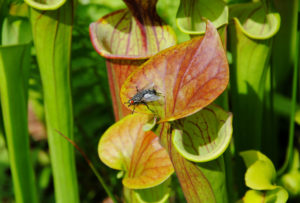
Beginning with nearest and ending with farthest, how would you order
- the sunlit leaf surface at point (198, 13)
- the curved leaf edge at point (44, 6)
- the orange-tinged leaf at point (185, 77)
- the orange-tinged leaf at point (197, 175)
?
the orange-tinged leaf at point (185, 77) → the orange-tinged leaf at point (197, 175) → the curved leaf edge at point (44, 6) → the sunlit leaf surface at point (198, 13)

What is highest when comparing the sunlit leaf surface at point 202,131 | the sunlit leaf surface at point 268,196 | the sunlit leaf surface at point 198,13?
the sunlit leaf surface at point 198,13

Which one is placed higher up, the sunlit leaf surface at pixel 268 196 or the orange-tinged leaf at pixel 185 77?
the orange-tinged leaf at pixel 185 77

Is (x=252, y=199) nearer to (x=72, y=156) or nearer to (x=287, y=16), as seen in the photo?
(x=72, y=156)

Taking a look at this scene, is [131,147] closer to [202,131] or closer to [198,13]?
[202,131]

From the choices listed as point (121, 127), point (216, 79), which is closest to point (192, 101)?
point (216, 79)

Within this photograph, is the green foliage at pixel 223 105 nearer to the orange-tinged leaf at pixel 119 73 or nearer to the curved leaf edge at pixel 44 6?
the curved leaf edge at pixel 44 6

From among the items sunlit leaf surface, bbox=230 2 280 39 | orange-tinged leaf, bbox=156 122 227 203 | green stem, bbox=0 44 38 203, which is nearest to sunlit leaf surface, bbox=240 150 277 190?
orange-tinged leaf, bbox=156 122 227 203

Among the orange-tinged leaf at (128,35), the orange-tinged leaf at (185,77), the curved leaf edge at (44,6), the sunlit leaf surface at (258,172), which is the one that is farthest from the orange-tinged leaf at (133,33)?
the sunlit leaf surface at (258,172)

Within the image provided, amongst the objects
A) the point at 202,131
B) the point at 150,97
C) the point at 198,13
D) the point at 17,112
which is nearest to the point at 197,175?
the point at 202,131
